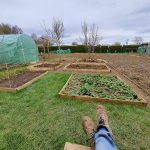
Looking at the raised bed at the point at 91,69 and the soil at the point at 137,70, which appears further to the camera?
the raised bed at the point at 91,69

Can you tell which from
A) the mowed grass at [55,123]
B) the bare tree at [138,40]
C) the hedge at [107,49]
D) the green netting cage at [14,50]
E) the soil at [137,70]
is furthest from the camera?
the bare tree at [138,40]

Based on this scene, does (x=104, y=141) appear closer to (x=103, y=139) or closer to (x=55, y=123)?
(x=103, y=139)

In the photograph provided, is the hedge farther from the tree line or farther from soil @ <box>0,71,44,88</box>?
soil @ <box>0,71,44,88</box>

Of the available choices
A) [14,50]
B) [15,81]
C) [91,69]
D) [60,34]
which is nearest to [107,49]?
[60,34]

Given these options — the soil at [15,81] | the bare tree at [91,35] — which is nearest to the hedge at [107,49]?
the bare tree at [91,35]

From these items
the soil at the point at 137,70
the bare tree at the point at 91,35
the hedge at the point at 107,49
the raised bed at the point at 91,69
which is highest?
the bare tree at the point at 91,35

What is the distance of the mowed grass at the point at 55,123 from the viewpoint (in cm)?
243

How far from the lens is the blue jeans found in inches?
54.5

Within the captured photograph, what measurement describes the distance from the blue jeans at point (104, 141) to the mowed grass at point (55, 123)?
1.03 m

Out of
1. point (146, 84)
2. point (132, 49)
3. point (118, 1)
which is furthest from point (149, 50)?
point (146, 84)

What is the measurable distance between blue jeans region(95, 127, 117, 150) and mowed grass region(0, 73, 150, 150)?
3.37 ft

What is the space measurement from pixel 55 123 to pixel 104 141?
68.5 inches

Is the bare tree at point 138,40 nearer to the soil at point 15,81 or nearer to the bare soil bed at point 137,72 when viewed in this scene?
the bare soil bed at point 137,72

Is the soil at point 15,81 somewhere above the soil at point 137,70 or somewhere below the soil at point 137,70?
below
